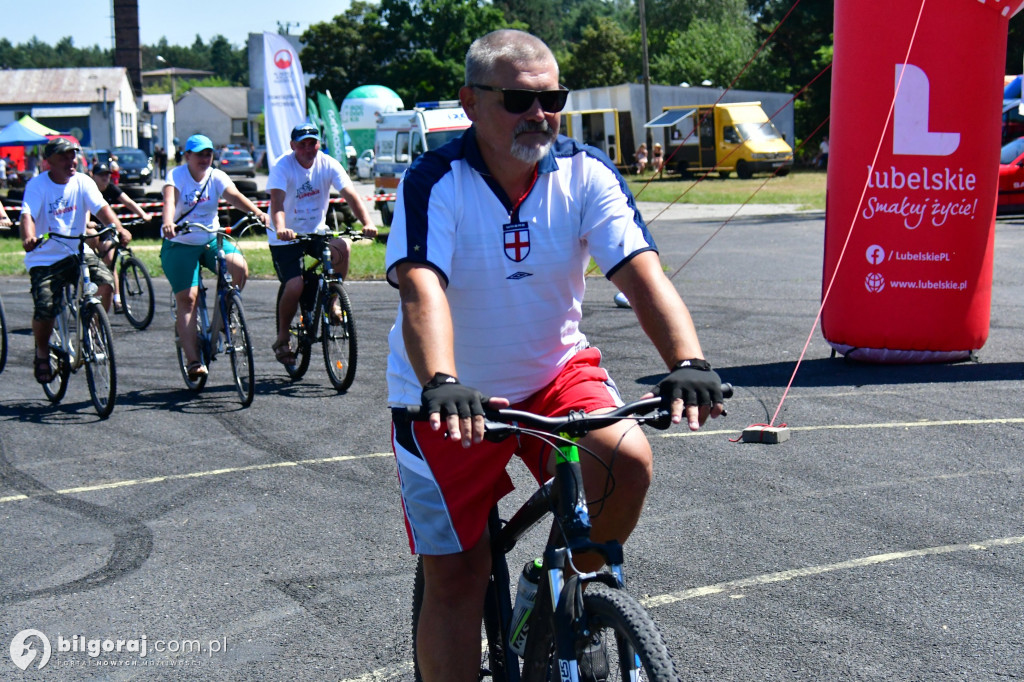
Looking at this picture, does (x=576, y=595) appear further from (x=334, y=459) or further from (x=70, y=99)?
(x=70, y=99)

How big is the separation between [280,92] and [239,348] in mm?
A: 17209

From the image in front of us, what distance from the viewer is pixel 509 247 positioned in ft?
9.31

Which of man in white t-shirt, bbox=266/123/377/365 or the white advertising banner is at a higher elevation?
the white advertising banner

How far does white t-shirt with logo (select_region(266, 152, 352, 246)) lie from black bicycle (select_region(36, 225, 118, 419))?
4.31ft

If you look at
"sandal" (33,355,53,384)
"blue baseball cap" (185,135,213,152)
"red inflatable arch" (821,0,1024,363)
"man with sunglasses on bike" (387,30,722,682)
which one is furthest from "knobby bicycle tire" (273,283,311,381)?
"man with sunglasses on bike" (387,30,722,682)

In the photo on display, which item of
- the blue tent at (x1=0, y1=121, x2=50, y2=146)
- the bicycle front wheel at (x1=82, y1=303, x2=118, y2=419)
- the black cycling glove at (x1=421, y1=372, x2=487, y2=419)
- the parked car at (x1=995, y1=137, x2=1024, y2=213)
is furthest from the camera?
the blue tent at (x1=0, y1=121, x2=50, y2=146)

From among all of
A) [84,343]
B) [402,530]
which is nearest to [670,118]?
[84,343]

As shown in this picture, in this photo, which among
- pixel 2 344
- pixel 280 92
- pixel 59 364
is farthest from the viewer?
pixel 280 92

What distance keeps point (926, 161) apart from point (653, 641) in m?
7.29

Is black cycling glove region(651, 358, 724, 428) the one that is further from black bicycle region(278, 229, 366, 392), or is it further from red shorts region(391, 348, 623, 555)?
black bicycle region(278, 229, 366, 392)

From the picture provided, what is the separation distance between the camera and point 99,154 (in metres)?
51.7

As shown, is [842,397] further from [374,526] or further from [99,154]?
[99,154]

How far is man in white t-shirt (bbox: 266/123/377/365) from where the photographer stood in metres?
8.75

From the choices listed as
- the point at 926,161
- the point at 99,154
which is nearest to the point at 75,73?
the point at 99,154
